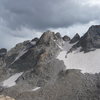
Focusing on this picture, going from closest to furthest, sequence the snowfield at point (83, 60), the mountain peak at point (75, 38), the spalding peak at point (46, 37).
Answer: the snowfield at point (83, 60) < the spalding peak at point (46, 37) < the mountain peak at point (75, 38)

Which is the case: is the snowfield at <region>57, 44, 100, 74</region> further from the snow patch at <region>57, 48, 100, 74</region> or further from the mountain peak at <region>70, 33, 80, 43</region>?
the mountain peak at <region>70, 33, 80, 43</region>

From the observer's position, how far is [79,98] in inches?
3433

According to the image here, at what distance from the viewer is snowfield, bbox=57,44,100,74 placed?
10619 cm

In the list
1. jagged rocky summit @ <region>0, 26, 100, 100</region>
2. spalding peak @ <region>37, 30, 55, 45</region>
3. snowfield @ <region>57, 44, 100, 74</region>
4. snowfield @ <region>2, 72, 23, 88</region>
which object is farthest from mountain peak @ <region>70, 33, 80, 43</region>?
snowfield @ <region>2, 72, 23, 88</region>

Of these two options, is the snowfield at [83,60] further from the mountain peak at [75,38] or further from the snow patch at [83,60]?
the mountain peak at [75,38]

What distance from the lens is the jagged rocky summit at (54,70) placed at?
302 feet

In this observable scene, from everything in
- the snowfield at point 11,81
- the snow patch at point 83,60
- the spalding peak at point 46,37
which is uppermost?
the spalding peak at point 46,37

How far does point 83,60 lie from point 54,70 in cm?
1297

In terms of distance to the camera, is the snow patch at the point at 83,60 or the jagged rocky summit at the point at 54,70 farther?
the snow patch at the point at 83,60

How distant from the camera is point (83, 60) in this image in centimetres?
11419

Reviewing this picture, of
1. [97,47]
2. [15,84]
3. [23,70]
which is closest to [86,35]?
[97,47]

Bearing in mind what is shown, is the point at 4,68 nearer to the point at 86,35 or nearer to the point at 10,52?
the point at 10,52

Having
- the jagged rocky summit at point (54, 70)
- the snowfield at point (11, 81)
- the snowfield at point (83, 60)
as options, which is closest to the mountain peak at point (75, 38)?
the jagged rocky summit at point (54, 70)

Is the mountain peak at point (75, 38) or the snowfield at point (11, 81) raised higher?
the mountain peak at point (75, 38)
